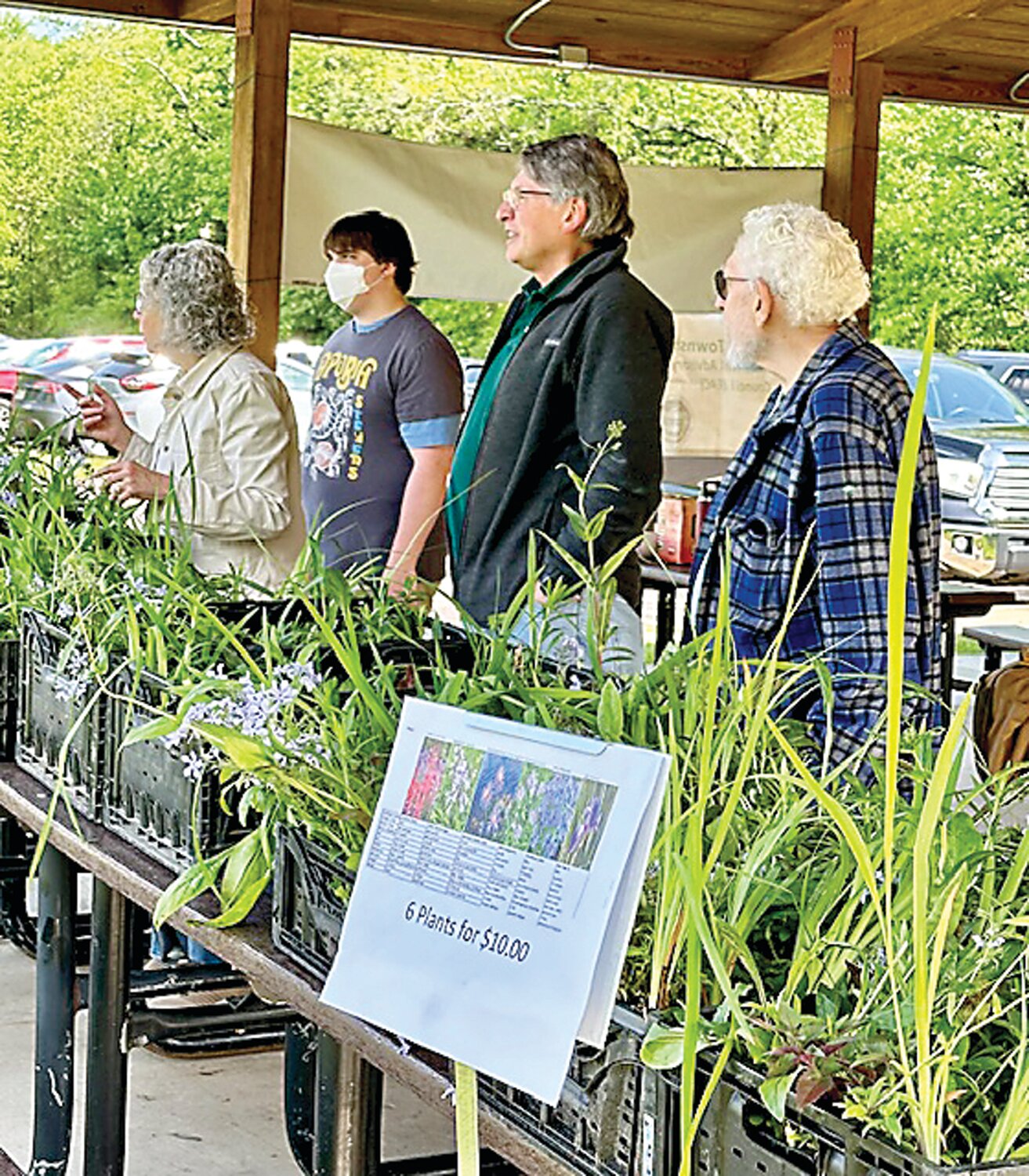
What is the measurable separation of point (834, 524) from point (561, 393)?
0.72m

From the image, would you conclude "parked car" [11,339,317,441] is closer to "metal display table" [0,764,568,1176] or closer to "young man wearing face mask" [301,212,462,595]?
"young man wearing face mask" [301,212,462,595]

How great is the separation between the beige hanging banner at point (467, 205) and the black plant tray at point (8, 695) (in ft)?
9.71

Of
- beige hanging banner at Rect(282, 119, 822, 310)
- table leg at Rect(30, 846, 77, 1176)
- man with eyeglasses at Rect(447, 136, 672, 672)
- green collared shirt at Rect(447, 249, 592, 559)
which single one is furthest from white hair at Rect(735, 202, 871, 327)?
beige hanging banner at Rect(282, 119, 822, 310)

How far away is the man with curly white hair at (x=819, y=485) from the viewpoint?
2482mm

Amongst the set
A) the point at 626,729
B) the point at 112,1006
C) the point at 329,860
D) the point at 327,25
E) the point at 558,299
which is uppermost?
the point at 327,25

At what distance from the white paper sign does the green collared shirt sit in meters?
1.76

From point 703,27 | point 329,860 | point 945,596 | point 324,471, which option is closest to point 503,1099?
point 329,860

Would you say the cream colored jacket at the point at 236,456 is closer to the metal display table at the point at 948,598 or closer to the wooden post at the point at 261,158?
the wooden post at the point at 261,158

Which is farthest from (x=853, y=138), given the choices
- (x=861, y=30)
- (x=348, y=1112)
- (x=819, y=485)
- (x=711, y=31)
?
(x=348, y=1112)

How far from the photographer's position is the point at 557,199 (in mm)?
3172

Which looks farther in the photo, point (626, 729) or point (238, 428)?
point (238, 428)

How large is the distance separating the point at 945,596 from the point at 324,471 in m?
1.99

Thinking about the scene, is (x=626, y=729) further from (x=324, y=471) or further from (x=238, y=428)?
(x=324, y=471)

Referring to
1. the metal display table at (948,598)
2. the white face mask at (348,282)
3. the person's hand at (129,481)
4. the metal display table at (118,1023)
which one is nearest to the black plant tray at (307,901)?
the metal display table at (118,1023)
